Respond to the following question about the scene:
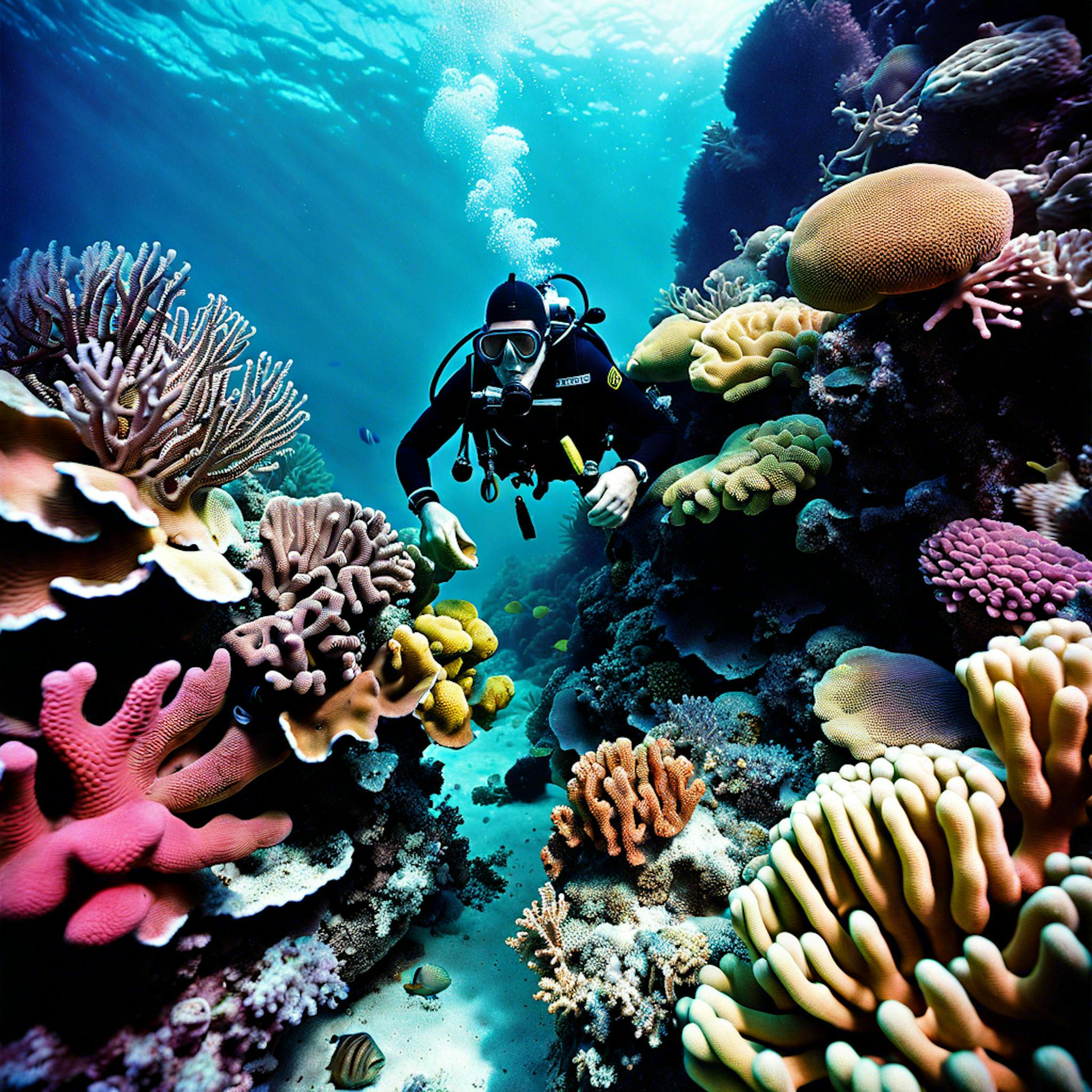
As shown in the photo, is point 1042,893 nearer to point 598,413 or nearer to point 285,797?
point 285,797

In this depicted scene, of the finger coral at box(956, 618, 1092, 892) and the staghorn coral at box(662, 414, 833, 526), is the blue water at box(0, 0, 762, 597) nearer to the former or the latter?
the staghorn coral at box(662, 414, 833, 526)

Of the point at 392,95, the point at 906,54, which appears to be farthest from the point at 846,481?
the point at 392,95

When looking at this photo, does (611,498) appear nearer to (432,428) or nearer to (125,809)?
(432,428)

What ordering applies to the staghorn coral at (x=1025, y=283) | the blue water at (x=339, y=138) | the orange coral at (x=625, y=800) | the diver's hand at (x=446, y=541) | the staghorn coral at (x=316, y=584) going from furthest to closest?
the blue water at (x=339, y=138) < the diver's hand at (x=446, y=541) < the orange coral at (x=625, y=800) < the staghorn coral at (x=1025, y=283) < the staghorn coral at (x=316, y=584)

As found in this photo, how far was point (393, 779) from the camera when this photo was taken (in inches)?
117

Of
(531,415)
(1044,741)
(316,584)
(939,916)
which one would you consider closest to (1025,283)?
(1044,741)

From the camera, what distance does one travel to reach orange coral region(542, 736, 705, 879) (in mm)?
2473

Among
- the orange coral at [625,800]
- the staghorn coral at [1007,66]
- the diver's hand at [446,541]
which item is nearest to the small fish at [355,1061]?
the orange coral at [625,800]

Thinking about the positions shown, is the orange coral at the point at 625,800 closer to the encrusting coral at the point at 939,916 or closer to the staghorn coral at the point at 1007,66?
the encrusting coral at the point at 939,916

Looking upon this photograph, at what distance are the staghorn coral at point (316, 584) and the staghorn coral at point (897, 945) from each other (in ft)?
6.22

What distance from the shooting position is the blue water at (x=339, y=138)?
69.3 feet

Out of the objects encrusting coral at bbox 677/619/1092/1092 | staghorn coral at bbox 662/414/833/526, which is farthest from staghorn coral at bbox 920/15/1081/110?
encrusting coral at bbox 677/619/1092/1092

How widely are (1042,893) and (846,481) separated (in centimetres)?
265

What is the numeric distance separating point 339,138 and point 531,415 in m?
35.8
